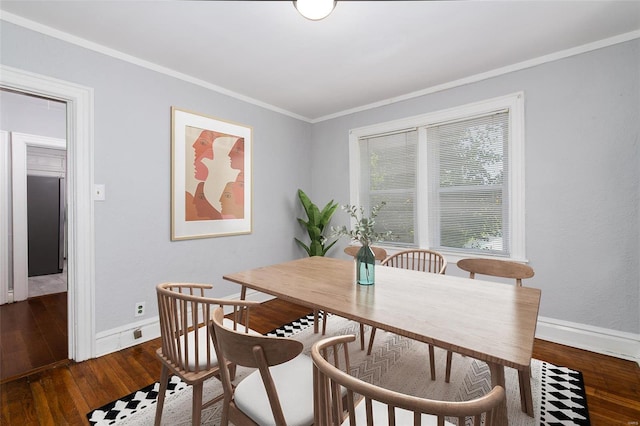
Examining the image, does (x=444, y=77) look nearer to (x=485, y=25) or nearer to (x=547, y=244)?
(x=485, y=25)

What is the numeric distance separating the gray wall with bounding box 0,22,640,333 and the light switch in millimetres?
48

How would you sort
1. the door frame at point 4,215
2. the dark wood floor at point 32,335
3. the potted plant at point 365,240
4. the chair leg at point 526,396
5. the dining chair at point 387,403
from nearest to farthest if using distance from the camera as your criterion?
the dining chair at point 387,403 < the chair leg at point 526,396 < the potted plant at point 365,240 < the dark wood floor at point 32,335 < the door frame at point 4,215

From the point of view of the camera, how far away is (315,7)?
408 mm

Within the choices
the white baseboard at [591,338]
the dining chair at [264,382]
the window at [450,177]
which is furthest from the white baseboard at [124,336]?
the white baseboard at [591,338]

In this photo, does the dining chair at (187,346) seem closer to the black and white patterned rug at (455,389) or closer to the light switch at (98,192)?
the black and white patterned rug at (455,389)

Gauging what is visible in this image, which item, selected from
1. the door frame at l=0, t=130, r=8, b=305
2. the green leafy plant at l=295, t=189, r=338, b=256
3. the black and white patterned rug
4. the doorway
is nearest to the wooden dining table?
the black and white patterned rug

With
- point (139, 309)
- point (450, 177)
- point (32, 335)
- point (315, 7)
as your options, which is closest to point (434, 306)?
point (315, 7)

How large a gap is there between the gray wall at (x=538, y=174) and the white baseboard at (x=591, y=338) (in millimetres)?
59

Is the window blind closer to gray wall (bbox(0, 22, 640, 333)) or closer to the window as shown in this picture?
the window

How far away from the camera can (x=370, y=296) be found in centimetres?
144

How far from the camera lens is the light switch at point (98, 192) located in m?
2.16

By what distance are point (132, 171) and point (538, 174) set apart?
3.44 metres

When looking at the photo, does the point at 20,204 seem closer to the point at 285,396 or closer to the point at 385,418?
the point at 285,396

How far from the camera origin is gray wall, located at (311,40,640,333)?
2.07 m
